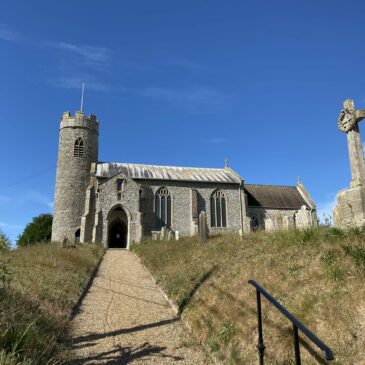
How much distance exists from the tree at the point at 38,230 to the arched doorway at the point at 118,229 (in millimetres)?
15556

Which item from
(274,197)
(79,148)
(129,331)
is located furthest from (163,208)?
(129,331)

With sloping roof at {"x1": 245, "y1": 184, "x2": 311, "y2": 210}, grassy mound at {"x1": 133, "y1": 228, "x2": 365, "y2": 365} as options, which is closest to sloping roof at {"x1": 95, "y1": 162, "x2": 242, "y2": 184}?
sloping roof at {"x1": 245, "y1": 184, "x2": 311, "y2": 210}

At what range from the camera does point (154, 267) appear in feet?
48.5

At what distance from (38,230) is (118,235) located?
58.3ft

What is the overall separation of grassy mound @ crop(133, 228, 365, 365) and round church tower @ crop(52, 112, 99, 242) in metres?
25.4

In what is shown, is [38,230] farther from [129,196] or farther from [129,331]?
[129,331]

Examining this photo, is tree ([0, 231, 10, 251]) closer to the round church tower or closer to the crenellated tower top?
the round church tower

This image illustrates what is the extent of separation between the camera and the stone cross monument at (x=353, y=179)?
8781 mm

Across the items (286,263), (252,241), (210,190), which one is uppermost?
(210,190)

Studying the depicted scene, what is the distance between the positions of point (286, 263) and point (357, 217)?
248 centimetres

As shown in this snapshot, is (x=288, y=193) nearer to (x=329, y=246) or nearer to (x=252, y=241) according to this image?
(x=252, y=241)

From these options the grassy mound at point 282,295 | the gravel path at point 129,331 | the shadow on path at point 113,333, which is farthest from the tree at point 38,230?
the shadow on path at point 113,333

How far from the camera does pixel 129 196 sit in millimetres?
31250

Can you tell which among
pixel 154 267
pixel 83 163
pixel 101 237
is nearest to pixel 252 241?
pixel 154 267
